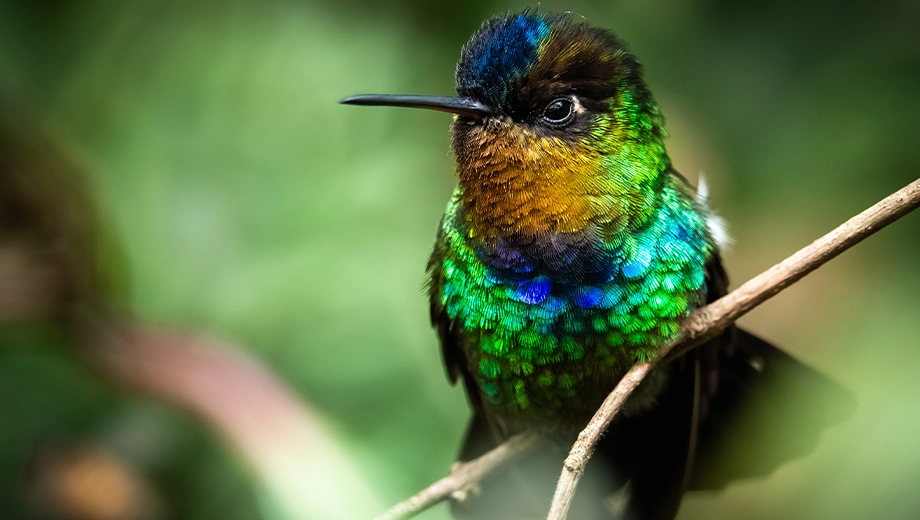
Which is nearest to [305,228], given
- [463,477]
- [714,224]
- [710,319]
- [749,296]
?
[463,477]

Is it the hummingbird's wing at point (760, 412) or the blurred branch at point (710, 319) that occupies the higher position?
the blurred branch at point (710, 319)

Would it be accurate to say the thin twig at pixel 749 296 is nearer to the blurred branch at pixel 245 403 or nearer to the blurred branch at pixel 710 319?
the blurred branch at pixel 710 319

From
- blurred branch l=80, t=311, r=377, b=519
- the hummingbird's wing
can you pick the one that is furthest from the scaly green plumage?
blurred branch l=80, t=311, r=377, b=519

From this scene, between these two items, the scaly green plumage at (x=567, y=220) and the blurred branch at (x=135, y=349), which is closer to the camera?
the scaly green plumage at (x=567, y=220)

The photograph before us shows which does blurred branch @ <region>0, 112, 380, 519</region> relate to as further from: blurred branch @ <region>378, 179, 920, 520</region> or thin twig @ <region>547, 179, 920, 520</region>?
thin twig @ <region>547, 179, 920, 520</region>

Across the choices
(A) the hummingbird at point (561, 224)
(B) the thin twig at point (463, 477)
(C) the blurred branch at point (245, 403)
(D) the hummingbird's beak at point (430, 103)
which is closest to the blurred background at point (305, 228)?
(C) the blurred branch at point (245, 403)

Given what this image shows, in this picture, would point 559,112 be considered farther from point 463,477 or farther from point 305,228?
point 305,228

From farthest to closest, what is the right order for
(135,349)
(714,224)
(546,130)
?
(135,349), (714,224), (546,130)
